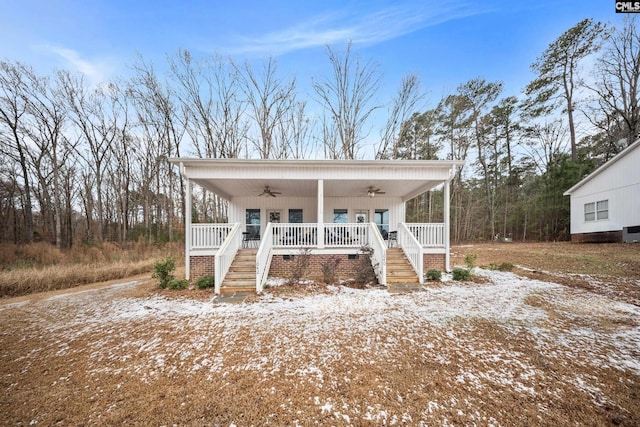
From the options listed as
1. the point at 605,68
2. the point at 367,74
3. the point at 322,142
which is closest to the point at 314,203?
the point at 322,142

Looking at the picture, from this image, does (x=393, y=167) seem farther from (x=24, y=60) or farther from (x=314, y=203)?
(x=24, y=60)

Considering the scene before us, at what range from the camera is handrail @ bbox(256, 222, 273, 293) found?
6254 millimetres

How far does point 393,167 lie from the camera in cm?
753

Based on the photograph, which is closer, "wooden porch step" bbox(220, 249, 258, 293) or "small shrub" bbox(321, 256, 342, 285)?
"wooden porch step" bbox(220, 249, 258, 293)

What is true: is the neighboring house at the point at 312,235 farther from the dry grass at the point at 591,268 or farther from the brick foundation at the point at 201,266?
the dry grass at the point at 591,268

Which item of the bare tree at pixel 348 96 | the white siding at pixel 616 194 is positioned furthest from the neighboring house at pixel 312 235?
the white siding at pixel 616 194

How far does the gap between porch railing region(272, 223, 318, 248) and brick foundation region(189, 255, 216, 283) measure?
2.07 m

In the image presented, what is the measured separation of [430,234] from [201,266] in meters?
7.64

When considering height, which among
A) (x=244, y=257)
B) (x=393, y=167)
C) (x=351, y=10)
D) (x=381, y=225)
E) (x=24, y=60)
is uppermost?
(x=24, y=60)

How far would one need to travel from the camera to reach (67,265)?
30.4ft

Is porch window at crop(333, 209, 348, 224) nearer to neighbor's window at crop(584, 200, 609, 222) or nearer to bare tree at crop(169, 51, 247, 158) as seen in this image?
bare tree at crop(169, 51, 247, 158)

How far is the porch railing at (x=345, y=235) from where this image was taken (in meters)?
7.94

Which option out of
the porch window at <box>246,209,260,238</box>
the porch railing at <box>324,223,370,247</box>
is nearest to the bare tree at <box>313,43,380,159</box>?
the porch window at <box>246,209,260,238</box>

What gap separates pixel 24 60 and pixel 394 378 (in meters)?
25.2
